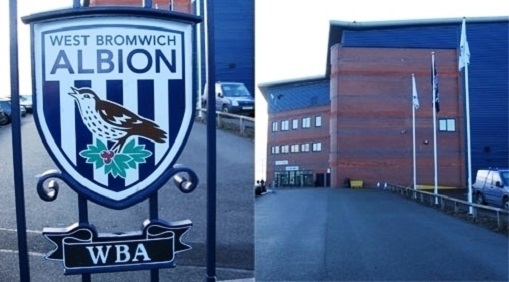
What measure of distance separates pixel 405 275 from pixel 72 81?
1.49 metres

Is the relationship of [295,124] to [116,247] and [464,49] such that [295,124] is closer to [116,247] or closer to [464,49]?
[464,49]

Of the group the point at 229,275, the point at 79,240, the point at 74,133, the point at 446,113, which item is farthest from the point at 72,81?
the point at 446,113

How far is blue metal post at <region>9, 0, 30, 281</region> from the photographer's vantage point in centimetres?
530

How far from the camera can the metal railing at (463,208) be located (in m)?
5.43

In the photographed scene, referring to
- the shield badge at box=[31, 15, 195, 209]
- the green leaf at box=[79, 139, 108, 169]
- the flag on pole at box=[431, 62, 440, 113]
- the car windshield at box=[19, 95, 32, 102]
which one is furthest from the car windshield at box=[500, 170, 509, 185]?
the car windshield at box=[19, 95, 32, 102]

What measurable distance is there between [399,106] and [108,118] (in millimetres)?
1129

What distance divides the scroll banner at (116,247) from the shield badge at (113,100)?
0.43ft

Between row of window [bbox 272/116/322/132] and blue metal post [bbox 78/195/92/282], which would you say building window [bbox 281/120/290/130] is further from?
blue metal post [bbox 78/195/92/282]

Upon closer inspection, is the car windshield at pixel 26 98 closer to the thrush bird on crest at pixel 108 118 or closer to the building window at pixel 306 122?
the thrush bird on crest at pixel 108 118

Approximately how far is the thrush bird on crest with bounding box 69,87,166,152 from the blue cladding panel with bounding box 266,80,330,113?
19.5 inches

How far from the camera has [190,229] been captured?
5488 mm

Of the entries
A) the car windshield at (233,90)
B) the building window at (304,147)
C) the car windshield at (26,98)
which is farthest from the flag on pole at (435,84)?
the car windshield at (26,98)

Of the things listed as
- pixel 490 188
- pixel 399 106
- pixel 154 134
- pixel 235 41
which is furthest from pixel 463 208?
pixel 154 134

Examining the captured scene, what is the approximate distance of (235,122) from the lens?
5.45 metres
